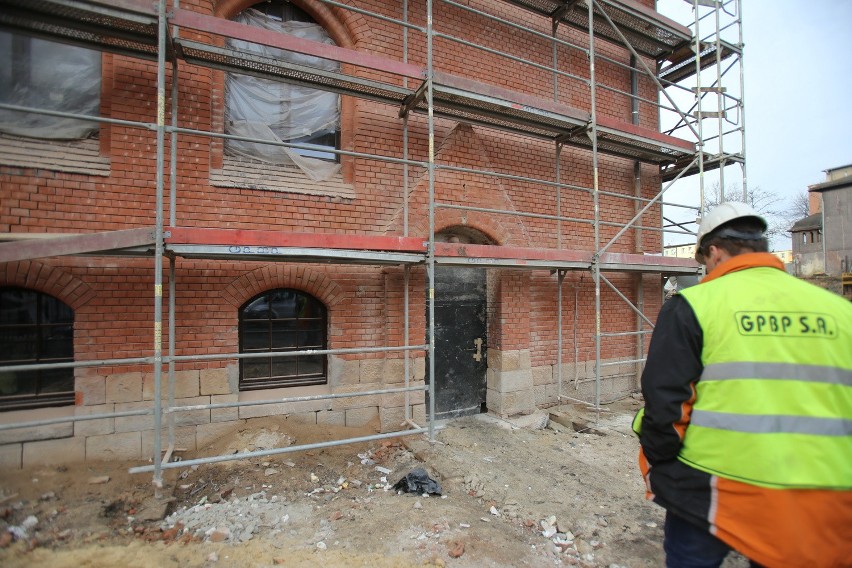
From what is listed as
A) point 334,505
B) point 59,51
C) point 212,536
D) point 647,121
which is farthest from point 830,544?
point 647,121

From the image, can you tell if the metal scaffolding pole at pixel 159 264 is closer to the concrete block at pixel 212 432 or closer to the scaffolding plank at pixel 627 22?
the concrete block at pixel 212 432

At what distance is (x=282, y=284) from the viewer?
5172 millimetres

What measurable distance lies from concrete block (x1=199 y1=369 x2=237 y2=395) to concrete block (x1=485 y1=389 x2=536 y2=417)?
386 cm

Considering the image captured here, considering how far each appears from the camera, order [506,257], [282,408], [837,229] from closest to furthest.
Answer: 1. [282,408]
2. [506,257]
3. [837,229]

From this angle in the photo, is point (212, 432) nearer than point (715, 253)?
No

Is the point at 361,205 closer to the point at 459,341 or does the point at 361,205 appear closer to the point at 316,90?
the point at 316,90

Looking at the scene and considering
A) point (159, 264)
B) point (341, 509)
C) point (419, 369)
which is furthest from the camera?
point (419, 369)

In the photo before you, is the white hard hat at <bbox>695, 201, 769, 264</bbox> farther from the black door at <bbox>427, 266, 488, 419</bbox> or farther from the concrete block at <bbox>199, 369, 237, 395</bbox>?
the concrete block at <bbox>199, 369, 237, 395</bbox>

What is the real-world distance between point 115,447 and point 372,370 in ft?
9.61

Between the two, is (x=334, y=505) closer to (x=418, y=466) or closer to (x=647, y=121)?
(x=418, y=466)

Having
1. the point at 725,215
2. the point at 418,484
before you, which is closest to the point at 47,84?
the point at 418,484

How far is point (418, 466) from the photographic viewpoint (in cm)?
477

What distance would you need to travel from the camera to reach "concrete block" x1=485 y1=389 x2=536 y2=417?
6457mm

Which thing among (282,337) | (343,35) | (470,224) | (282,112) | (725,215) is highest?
(343,35)
